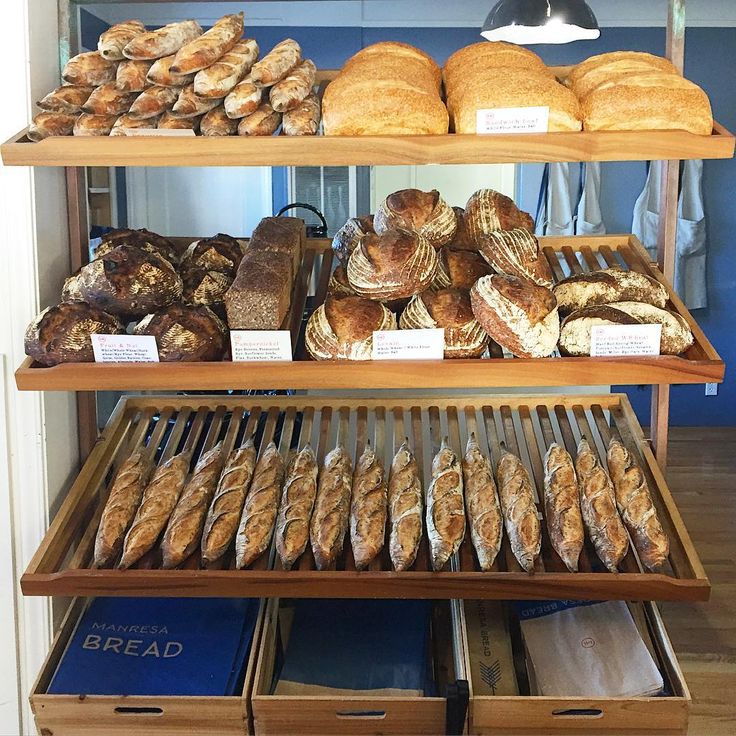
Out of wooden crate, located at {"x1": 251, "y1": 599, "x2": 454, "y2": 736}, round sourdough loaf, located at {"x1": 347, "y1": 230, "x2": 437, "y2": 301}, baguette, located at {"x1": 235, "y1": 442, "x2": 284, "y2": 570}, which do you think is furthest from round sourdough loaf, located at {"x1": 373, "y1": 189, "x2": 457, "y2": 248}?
wooden crate, located at {"x1": 251, "y1": 599, "x2": 454, "y2": 736}

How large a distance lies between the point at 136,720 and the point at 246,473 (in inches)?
19.3

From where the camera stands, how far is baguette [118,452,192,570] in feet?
5.10

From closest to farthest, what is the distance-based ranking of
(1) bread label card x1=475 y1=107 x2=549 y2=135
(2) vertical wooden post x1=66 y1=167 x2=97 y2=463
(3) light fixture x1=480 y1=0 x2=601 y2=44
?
(1) bread label card x1=475 y1=107 x2=549 y2=135
(2) vertical wooden post x1=66 y1=167 x2=97 y2=463
(3) light fixture x1=480 y1=0 x2=601 y2=44

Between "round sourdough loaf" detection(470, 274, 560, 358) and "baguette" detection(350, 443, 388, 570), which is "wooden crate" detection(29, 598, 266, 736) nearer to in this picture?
"baguette" detection(350, 443, 388, 570)

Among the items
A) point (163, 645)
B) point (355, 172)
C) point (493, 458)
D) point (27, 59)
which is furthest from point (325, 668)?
point (355, 172)

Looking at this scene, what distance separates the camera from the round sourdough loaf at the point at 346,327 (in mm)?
1458

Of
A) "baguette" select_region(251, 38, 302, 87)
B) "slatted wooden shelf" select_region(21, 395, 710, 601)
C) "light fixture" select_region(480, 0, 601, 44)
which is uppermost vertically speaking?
"light fixture" select_region(480, 0, 601, 44)

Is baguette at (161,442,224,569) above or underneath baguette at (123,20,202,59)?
underneath

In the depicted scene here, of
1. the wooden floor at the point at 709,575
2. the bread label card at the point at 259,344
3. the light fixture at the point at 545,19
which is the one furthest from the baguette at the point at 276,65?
the wooden floor at the point at 709,575

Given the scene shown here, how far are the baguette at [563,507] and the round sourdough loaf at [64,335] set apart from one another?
0.87m

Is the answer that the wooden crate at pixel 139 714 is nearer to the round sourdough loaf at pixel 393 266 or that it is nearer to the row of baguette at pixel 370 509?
the row of baguette at pixel 370 509

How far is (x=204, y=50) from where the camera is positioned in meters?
1.46

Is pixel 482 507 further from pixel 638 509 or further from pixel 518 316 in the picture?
pixel 518 316

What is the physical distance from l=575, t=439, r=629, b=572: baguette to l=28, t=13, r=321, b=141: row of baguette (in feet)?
2.74
